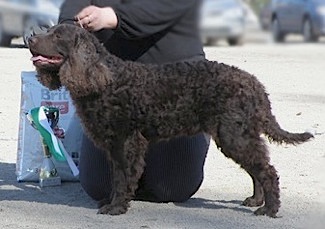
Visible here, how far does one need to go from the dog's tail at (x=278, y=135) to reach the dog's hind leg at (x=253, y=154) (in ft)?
0.28

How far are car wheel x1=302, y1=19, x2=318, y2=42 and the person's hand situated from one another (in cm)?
777

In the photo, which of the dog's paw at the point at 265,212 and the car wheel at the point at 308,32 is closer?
the dog's paw at the point at 265,212

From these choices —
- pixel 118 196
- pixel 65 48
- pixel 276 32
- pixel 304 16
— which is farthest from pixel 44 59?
pixel 304 16

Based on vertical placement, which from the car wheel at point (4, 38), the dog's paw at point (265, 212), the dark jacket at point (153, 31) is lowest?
the dog's paw at point (265, 212)

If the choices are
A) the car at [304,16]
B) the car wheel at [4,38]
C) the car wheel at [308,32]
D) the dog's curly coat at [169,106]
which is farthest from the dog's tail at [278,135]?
the car wheel at [4,38]

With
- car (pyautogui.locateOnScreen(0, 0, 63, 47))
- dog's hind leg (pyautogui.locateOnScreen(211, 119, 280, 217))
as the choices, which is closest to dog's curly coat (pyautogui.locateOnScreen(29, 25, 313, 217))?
dog's hind leg (pyautogui.locateOnScreen(211, 119, 280, 217))

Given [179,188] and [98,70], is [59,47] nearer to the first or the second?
[98,70]

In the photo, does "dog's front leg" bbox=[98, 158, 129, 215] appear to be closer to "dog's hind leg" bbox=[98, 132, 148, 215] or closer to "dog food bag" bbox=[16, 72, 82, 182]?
"dog's hind leg" bbox=[98, 132, 148, 215]

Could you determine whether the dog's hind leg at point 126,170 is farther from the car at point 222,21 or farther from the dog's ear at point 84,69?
the car at point 222,21

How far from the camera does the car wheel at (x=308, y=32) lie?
1329 centimetres

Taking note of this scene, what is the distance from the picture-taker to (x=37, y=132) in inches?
271

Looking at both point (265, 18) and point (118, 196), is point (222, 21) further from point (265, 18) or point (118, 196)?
point (118, 196)

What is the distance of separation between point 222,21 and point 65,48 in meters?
2.75

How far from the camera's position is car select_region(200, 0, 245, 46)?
6441 mm
